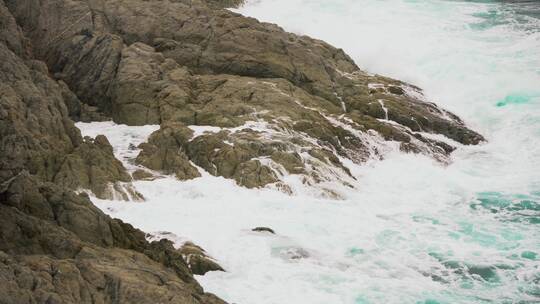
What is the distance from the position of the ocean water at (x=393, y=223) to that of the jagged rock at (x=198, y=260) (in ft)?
0.92

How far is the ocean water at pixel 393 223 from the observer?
73.6ft

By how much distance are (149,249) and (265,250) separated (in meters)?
5.43

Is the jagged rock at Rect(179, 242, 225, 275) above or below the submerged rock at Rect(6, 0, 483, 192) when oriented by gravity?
below

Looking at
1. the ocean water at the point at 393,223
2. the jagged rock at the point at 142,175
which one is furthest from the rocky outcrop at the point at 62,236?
the ocean water at the point at 393,223

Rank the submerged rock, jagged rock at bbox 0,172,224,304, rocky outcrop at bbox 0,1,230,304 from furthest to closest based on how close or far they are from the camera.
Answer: the submerged rock, rocky outcrop at bbox 0,1,230,304, jagged rock at bbox 0,172,224,304

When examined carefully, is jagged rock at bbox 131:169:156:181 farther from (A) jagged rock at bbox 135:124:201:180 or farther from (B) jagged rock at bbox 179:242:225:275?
(B) jagged rock at bbox 179:242:225:275

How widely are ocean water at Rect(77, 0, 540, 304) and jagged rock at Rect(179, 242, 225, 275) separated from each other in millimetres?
280

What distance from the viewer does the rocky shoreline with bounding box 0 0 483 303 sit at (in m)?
17.5

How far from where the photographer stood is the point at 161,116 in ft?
112

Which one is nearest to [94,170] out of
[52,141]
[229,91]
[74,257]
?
[52,141]

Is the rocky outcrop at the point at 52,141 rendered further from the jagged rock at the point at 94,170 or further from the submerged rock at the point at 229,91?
the submerged rock at the point at 229,91

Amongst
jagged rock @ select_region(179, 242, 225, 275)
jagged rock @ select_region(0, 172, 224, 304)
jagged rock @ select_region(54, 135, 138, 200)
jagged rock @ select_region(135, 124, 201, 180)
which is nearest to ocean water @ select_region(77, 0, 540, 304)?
jagged rock @ select_region(179, 242, 225, 275)

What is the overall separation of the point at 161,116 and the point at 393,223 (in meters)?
12.4

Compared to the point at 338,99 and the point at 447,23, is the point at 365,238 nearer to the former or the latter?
the point at 338,99
